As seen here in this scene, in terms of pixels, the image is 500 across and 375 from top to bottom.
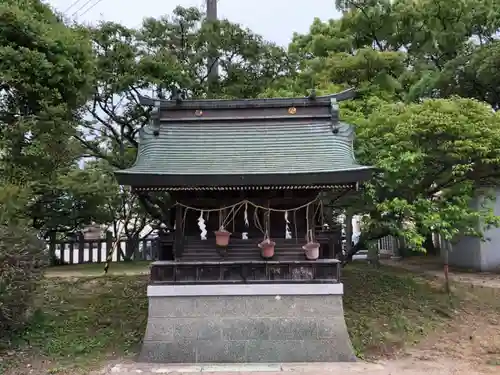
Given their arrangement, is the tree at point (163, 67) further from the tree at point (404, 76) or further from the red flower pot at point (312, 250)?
the red flower pot at point (312, 250)

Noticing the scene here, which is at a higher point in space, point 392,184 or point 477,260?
point 392,184

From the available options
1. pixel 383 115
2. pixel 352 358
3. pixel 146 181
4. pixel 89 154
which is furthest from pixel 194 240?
pixel 89 154

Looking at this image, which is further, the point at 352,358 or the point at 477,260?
the point at 477,260

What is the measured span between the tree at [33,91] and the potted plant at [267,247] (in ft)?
18.6

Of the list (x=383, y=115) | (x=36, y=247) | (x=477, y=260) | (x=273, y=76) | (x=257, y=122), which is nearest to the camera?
(x=36, y=247)

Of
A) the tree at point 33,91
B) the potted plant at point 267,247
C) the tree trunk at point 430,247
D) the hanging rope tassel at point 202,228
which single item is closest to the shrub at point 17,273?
the tree at point 33,91

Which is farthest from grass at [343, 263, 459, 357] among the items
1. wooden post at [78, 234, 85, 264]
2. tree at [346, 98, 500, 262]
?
wooden post at [78, 234, 85, 264]

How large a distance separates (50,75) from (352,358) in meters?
9.91

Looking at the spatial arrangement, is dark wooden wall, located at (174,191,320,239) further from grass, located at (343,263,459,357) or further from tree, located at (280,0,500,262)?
grass, located at (343,263,459,357)

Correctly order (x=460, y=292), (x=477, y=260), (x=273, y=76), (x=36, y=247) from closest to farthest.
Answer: (x=36, y=247)
(x=460, y=292)
(x=477, y=260)
(x=273, y=76)

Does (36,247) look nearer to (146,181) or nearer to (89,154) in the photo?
(146,181)

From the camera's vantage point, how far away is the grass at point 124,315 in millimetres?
10773

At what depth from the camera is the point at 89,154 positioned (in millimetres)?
18172

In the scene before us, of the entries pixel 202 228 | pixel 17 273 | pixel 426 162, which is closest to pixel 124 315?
pixel 17 273
